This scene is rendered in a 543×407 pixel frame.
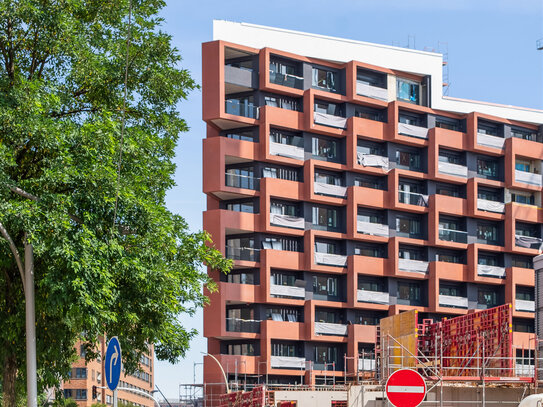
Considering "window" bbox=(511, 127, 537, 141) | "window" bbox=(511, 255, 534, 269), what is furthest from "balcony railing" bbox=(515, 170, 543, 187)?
"window" bbox=(511, 255, 534, 269)

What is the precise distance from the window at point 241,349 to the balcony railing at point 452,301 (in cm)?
1577

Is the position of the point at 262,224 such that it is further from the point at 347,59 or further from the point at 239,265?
the point at 347,59

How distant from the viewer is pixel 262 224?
7050 centimetres

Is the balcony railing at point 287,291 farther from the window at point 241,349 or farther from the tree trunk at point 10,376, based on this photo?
the tree trunk at point 10,376

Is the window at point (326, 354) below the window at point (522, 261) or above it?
below

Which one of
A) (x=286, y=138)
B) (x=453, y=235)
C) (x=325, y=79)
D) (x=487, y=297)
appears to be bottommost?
(x=487, y=297)

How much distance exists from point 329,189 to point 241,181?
701cm

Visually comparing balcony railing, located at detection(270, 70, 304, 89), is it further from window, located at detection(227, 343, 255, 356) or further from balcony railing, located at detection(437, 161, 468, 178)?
window, located at detection(227, 343, 255, 356)

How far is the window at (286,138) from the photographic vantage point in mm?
73000

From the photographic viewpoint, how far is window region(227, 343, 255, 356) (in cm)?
7006

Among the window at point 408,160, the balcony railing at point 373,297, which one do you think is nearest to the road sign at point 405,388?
the balcony railing at point 373,297

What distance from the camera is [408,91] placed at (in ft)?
261

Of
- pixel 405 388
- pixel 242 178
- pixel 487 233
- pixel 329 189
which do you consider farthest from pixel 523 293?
pixel 405 388

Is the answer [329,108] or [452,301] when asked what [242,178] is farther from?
[452,301]
